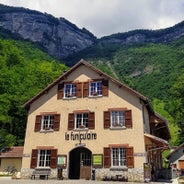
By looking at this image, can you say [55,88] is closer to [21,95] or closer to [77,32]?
[21,95]

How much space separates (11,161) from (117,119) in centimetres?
1399

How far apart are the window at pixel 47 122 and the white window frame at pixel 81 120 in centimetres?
216

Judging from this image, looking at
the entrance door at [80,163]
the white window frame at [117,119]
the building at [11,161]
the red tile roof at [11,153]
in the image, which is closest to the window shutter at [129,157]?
the white window frame at [117,119]

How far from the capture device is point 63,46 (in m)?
137

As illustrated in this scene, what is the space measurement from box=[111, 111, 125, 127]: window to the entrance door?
308cm

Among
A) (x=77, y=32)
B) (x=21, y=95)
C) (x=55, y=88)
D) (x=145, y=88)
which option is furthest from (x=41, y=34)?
(x=55, y=88)

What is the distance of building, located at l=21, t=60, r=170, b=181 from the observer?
20234 mm

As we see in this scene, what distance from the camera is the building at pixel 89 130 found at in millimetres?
20234

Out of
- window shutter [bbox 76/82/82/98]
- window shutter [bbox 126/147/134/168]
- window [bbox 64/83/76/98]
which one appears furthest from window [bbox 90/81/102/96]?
window shutter [bbox 126/147/134/168]

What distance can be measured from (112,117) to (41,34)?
112 metres

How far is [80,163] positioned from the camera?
21.7 metres

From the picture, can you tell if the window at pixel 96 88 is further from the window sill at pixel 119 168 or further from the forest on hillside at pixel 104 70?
the forest on hillside at pixel 104 70

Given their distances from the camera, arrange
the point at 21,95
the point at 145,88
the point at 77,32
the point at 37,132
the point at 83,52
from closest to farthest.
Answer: the point at 37,132 < the point at 21,95 < the point at 145,88 < the point at 83,52 < the point at 77,32

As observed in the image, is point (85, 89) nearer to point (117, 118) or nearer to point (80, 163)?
point (117, 118)
